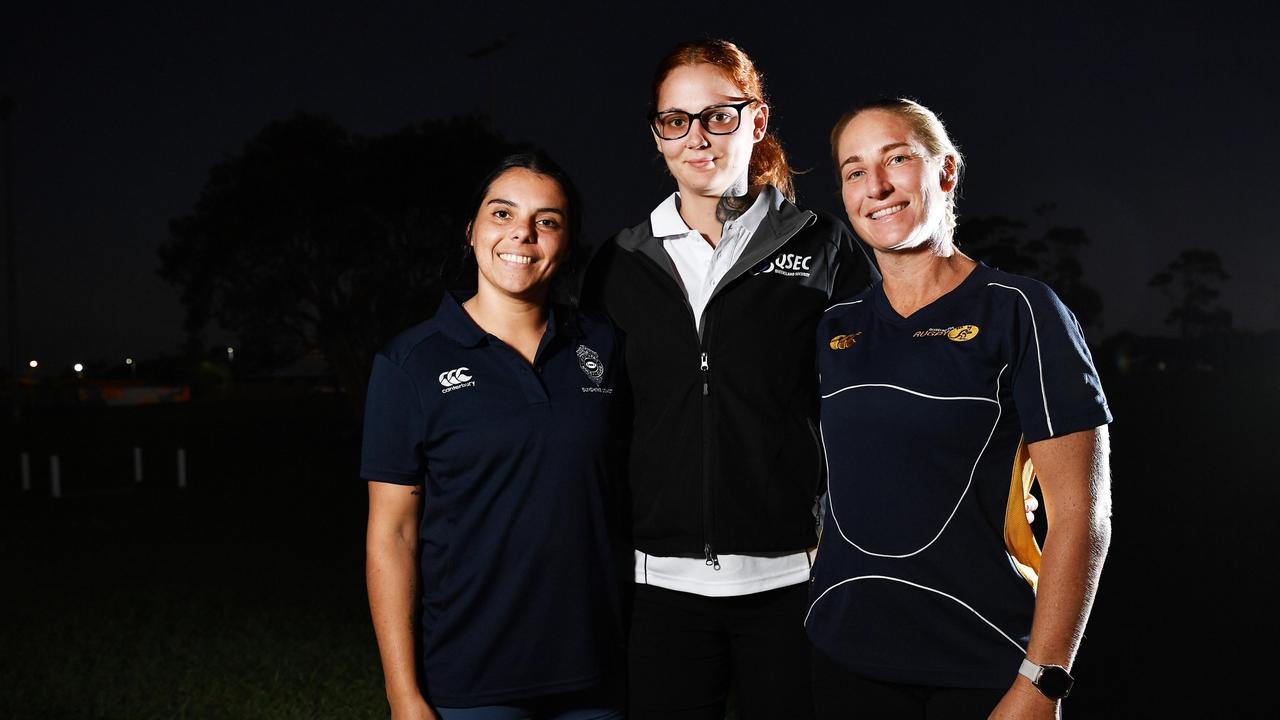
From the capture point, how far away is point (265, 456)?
25.6 metres

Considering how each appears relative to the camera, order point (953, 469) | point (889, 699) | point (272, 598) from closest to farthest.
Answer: point (953, 469) → point (889, 699) → point (272, 598)

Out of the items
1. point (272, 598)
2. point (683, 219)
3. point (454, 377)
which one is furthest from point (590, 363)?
point (272, 598)

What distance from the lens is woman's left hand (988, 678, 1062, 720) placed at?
2.46 metres

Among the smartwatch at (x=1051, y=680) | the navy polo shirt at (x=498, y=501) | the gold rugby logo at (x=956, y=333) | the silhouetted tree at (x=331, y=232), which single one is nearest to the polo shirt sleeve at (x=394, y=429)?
the navy polo shirt at (x=498, y=501)

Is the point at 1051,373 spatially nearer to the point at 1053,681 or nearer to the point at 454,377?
the point at 1053,681

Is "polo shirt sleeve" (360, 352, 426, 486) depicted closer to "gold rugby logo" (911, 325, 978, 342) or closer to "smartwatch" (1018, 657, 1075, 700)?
"gold rugby logo" (911, 325, 978, 342)

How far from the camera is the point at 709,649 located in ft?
10.7

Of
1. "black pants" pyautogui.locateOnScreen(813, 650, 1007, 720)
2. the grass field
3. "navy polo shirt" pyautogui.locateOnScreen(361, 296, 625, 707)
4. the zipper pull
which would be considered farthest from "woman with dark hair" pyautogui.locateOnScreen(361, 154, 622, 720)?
the grass field

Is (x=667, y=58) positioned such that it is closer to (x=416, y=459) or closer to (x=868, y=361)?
(x=868, y=361)

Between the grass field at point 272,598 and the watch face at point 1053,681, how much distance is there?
15.3 feet

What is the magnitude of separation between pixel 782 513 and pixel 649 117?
1.45 meters

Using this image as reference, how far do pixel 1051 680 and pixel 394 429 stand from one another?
1893mm

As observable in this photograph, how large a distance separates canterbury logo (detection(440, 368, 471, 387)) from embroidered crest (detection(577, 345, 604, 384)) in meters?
0.36

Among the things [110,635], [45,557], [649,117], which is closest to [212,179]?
[45,557]
